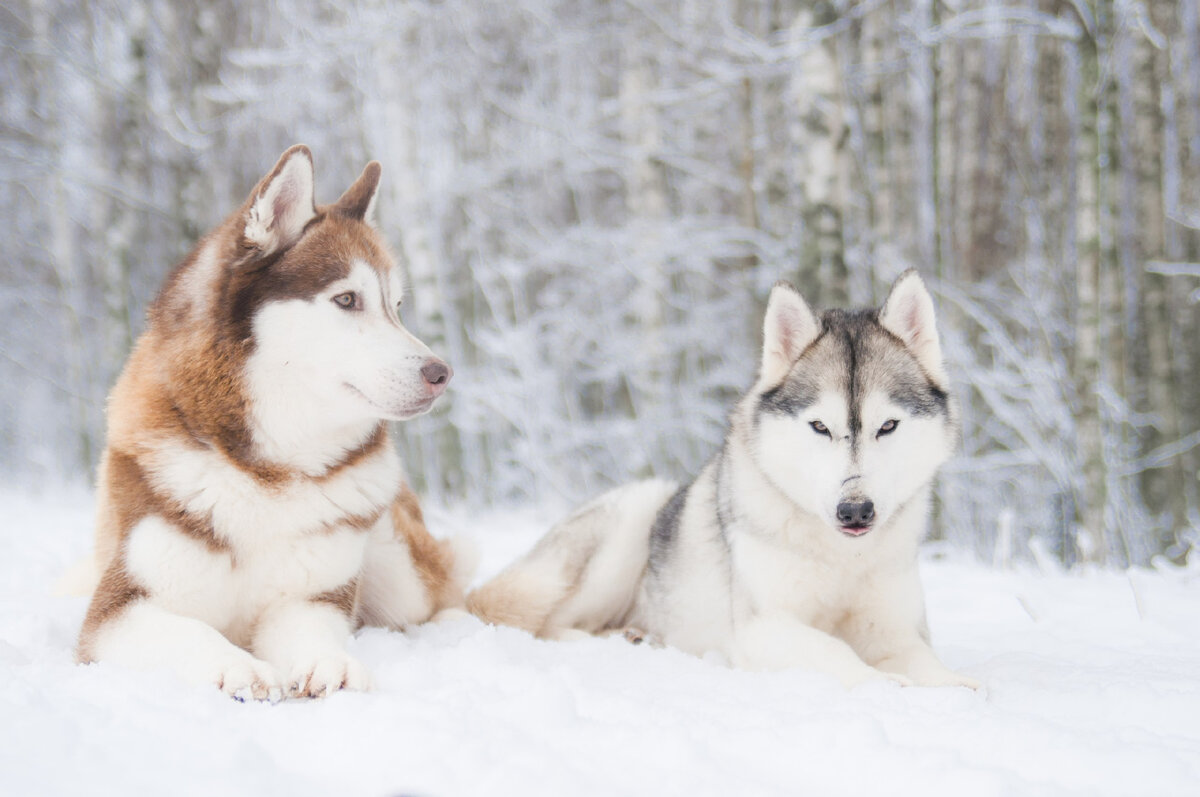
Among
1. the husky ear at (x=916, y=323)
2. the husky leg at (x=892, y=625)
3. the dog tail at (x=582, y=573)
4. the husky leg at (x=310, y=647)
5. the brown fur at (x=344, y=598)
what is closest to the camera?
the husky leg at (x=310, y=647)

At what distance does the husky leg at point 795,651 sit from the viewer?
2410 mm

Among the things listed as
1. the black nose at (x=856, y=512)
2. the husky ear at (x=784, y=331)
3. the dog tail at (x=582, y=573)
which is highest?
the husky ear at (x=784, y=331)

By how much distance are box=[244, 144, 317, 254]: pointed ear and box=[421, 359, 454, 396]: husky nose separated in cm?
59

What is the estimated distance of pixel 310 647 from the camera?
7.13 ft

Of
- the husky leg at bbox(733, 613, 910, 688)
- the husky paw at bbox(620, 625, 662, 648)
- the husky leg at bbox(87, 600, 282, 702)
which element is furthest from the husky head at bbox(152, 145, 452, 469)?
the husky paw at bbox(620, 625, 662, 648)

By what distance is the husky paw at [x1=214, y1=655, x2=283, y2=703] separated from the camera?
76.0 inches

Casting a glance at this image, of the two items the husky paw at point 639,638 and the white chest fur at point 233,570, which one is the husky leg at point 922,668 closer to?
the husky paw at point 639,638

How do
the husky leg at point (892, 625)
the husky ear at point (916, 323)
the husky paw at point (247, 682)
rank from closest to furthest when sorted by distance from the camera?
the husky paw at point (247, 682) → the husky leg at point (892, 625) → the husky ear at point (916, 323)

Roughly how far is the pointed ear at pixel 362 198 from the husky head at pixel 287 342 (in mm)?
246

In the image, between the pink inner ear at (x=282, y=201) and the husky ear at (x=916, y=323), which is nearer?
the pink inner ear at (x=282, y=201)

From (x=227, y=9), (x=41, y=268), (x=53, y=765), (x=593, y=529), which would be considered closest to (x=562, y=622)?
(x=593, y=529)

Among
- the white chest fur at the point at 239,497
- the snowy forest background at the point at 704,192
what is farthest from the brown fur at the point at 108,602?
the snowy forest background at the point at 704,192

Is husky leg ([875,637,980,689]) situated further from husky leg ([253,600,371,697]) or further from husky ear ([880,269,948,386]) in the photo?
husky leg ([253,600,371,697])

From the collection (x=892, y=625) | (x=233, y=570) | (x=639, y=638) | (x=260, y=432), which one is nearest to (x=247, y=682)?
(x=233, y=570)
